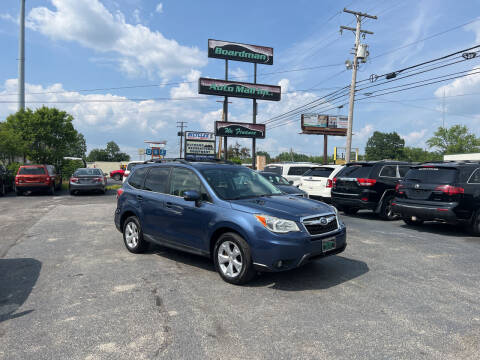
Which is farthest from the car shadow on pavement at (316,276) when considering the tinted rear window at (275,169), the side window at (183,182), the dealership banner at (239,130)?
the dealership banner at (239,130)

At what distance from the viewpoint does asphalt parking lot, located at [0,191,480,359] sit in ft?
10.5

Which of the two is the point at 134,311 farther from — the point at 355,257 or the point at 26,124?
the point at 26,124

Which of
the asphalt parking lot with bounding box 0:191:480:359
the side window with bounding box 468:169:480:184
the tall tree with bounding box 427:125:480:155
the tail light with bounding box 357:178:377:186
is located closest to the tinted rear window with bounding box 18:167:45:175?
the asphalt parking lot with bounding box 0:191:480:359

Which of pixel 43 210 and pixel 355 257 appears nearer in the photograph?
pixel 355 257

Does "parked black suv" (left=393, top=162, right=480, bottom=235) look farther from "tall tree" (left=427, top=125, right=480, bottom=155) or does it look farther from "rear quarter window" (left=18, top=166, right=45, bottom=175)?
"tall tree" (left=427, top=125, right=480, bottom=155)

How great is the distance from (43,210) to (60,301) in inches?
393

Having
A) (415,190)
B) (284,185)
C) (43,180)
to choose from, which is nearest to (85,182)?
(43,180)

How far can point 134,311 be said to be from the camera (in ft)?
13.1

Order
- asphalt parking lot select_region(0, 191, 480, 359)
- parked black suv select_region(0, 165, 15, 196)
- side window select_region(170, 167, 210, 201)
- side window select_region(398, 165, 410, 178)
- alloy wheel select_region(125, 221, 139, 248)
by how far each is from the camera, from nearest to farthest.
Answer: asphalt parking lot select_region(0, 191, 480, 359) → side window select_region(170, 167, 210, 201) → alloy wheel select_region(125, 221, 139, 248) → side window select_region(398, 165, 410, 178) → parked black suv select_region(0, 165, 15, 196)

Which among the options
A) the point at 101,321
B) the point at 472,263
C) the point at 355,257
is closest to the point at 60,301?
the point at 101,321

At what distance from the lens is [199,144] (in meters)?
29.2

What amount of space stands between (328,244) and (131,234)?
3762mm

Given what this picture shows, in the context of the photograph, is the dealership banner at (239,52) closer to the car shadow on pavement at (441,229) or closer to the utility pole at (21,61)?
the utility pole at (21,61)

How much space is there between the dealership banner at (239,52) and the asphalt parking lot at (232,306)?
26.3m
